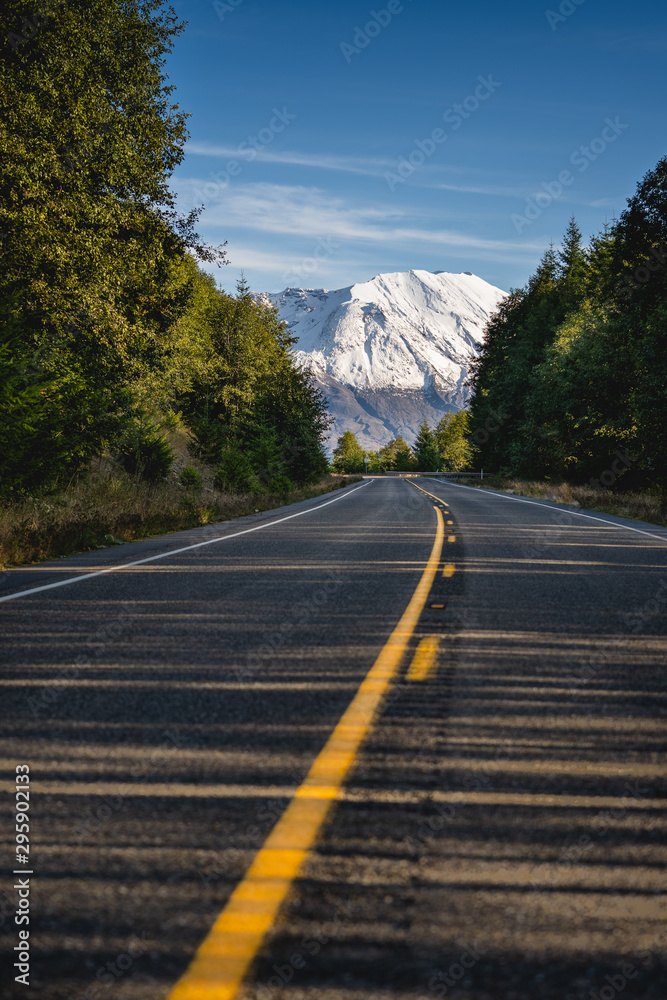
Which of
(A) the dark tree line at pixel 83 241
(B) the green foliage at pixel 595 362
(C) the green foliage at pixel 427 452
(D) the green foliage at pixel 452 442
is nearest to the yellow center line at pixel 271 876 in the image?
(A) the dark tree line at pixel 83 241

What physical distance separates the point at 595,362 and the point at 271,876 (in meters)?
32.3

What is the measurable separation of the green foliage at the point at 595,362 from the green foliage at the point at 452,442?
53.9 meters

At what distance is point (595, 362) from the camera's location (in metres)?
31.6

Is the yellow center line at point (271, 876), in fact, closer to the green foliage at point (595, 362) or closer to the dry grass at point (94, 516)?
the dry grass at point (94, 516)

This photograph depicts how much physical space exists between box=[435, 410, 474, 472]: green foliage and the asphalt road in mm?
111286

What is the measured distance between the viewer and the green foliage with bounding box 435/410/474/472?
121125 mm

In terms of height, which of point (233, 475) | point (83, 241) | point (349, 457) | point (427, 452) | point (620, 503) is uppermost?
point (83, 241)

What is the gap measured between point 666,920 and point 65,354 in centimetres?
1568

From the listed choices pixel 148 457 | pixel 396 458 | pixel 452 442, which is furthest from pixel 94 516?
pixel 396 458

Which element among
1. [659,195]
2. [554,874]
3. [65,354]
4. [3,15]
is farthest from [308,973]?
[659,195]

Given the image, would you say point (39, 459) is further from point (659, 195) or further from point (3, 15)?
point (659, 195)

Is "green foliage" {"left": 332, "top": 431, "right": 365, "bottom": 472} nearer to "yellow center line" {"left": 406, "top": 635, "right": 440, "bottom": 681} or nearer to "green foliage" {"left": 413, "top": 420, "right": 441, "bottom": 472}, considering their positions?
"green foliage" {"left": 413, "top": 420, "right": 441, "bottom": 472}

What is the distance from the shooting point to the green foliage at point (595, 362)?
25641 millimetres

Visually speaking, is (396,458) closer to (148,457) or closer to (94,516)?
(148,457)
